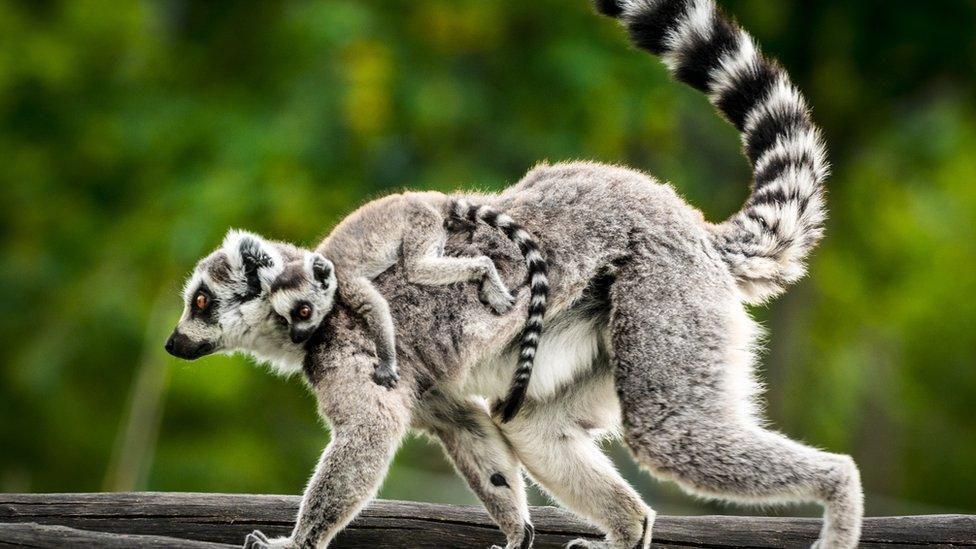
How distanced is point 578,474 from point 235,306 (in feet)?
6.80

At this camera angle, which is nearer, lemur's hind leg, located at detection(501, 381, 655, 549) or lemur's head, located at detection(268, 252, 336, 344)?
lemur's head, located at detection(268, 252, 336, 344)

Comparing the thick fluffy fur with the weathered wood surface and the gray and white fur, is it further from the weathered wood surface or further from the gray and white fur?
the weathered wood surface

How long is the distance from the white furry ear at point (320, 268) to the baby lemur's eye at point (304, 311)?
0.14 metres

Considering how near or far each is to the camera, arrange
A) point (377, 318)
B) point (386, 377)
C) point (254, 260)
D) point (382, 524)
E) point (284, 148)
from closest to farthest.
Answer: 1. point (386, 377)
2. point (377, 318)
3. point (254, 260)
4. point (382, 524)
5. point (284, 148)

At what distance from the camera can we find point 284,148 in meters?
10.5

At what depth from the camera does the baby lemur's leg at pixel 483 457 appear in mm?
6391

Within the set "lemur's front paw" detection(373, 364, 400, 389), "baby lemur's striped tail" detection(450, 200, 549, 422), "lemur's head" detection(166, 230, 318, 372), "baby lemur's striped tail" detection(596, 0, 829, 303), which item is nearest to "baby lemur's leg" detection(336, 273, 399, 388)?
"lemur's front paw" detection(373, 364, 400, 389)

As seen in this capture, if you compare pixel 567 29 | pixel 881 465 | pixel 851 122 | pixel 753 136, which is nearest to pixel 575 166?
pixel 753 136

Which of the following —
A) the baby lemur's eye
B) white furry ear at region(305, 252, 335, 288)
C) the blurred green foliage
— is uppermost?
white furry ear at region(305, 252, 335, 288)

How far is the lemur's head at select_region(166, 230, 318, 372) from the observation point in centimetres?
636

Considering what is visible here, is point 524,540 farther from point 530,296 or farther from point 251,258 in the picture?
point 251,258

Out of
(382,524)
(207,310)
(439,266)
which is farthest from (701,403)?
(207,310)

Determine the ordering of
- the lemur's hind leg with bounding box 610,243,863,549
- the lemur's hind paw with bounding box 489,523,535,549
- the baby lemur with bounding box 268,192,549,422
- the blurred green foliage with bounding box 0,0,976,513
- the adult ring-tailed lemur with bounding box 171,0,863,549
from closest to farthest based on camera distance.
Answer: the lemur's hind leg with bounding box 610,243,863,549 < the adult ring-tailed lemur with bounding box 171,0,863,549 < the baby lemur with bounding box 268,192,549,422 < the lemur's hind paw with bounding box 489,523,535,549 < the blurred green foliage with bounding box 0,0,976,513

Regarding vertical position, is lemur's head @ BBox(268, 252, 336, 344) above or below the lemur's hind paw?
above
